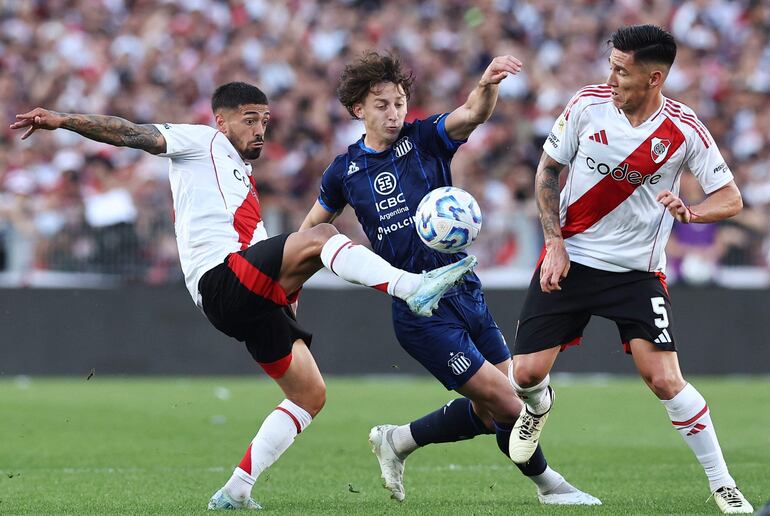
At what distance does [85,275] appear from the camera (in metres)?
16.7

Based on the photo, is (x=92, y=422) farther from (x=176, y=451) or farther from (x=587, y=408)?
(x=587, y=408)

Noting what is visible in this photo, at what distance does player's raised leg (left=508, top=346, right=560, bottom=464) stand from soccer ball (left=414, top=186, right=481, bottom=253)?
2.70ft

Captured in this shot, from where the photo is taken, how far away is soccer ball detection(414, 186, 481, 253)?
6855 mm

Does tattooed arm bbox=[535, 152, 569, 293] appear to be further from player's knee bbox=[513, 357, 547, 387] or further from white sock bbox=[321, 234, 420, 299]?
white sock bbox=[321, 234, 420, 299]

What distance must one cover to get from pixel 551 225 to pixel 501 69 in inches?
38.5

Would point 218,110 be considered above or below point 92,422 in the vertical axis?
above

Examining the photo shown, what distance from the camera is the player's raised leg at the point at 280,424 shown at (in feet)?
24.0

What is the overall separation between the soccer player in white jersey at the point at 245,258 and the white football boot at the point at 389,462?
598 mm

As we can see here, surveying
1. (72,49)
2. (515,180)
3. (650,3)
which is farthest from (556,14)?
(72,49)

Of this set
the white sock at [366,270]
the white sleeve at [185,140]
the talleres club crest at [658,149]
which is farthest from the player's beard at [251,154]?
the talleres club crest at [658,149]

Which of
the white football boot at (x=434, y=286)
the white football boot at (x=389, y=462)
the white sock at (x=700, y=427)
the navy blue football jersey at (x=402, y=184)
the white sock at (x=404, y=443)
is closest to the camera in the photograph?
the white football boot at (x=434, y=286)

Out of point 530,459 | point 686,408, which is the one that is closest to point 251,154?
point 530,459

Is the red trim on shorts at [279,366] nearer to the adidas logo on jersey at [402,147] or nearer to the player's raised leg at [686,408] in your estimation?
the adidas logo on jersey at [402,147]

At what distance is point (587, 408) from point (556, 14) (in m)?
8.73
